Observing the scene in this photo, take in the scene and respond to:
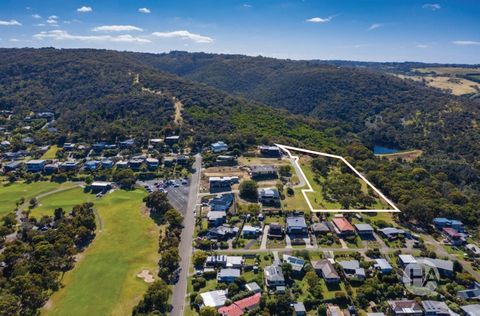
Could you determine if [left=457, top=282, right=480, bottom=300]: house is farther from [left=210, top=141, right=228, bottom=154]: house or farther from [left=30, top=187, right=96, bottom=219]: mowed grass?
[left=30, top=187, right=96, bottom=219]: mowed grass

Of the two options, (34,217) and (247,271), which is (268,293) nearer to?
(247,271)

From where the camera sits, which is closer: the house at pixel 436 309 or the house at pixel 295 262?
the house at pixel 436 309

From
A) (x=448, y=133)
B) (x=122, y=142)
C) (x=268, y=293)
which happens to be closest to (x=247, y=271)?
(x=268, y=293)

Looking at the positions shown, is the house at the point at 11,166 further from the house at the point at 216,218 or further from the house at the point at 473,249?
the house at the point at 473,249

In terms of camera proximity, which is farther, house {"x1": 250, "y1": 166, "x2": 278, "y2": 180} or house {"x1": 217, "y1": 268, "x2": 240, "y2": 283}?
house {"x1": 250, "y1": 166, "x2": 278, "y2": 180}

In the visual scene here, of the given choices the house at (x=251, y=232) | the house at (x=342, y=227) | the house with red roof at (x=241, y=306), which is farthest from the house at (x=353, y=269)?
the house at (x=251, y=232)

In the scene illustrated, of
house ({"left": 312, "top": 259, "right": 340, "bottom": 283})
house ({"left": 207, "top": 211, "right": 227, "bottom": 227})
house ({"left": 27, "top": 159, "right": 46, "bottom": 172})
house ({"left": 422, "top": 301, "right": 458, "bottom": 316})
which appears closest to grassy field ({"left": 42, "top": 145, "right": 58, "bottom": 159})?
house ({"left": 27, "top": 159, "right": 46, "bottom": 172})
